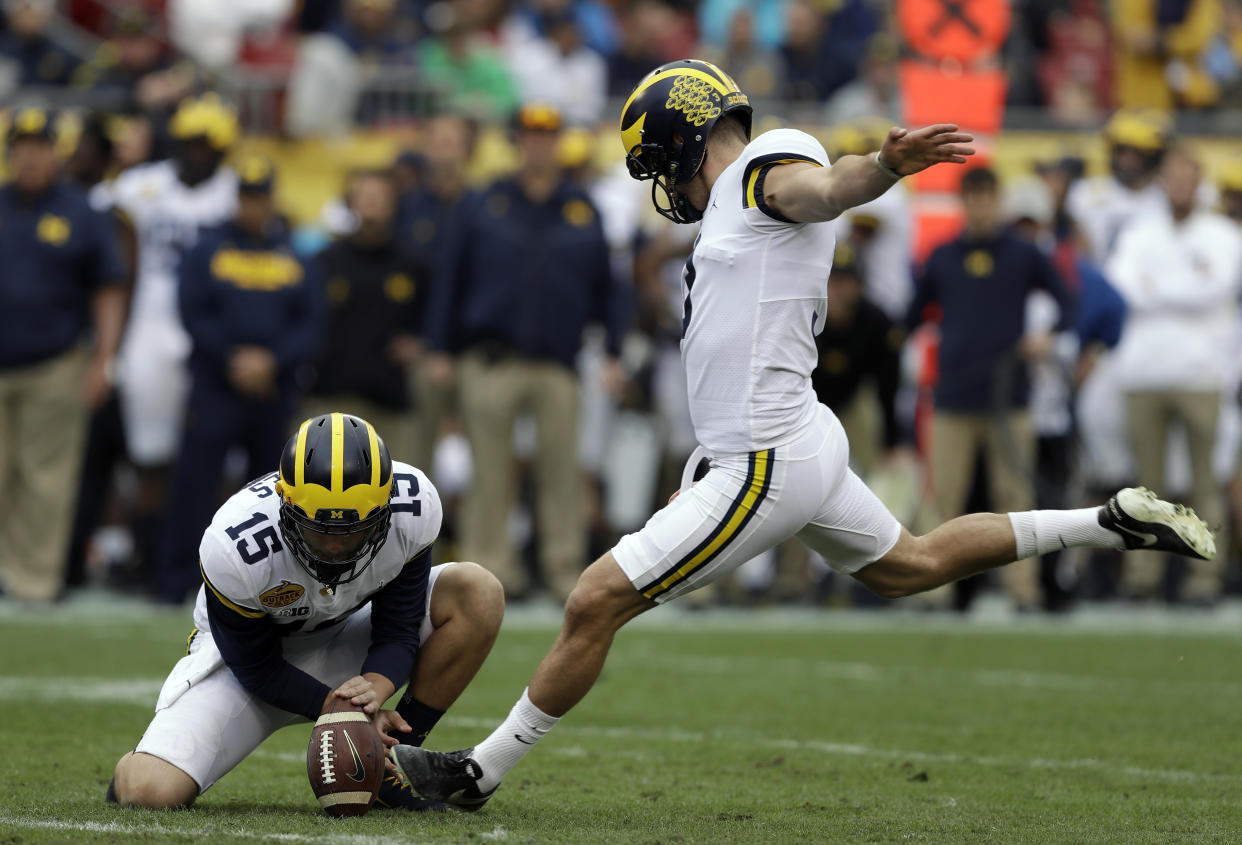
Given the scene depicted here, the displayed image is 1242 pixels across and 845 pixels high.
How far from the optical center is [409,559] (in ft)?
15.7

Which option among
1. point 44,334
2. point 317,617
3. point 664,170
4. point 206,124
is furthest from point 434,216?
point 317,617

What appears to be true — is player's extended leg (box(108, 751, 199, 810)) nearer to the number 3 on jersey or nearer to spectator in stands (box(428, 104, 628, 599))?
the number 3 on jersey

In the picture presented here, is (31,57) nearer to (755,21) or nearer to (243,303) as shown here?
(755,21)

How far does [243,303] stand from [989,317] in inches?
160

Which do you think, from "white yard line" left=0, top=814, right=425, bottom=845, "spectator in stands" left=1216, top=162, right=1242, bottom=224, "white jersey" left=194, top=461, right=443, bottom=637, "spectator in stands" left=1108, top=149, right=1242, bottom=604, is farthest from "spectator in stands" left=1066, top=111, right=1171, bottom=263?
"white yard line" left=0, top=814, right=425, bottom=845

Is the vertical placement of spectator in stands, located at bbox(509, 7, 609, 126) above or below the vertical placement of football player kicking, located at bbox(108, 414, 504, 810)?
above

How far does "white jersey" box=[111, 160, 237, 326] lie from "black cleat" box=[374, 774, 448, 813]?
643 centimetres

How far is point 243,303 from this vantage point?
971 cm

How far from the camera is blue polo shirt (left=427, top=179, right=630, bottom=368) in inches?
399

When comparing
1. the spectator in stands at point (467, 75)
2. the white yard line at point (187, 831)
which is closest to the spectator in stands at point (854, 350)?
the spectator in stands at point (467, 75)

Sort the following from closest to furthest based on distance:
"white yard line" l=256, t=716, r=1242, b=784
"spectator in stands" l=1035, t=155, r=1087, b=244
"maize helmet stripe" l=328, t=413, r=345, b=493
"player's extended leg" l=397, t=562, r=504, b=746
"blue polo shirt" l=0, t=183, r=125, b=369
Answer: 1. "maize helmet stripe" l=328, t=413, r=345, b=493
2. "player's extended leg" l=397, t=562, r=504, b=746
3. "white yard line" l=256, t=716, r=1242, b=784
4. "blue polo shirt" l=0, t=183, r=125, b=369
5. "spectator in stands" l=1035, t=155, r=1087, b=244

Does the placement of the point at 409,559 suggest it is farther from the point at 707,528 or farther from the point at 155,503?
the point at 155,503

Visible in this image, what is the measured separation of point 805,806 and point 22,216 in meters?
6.49

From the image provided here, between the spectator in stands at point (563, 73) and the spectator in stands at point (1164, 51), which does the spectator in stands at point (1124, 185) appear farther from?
the spectator in stands at point (563, 73)
